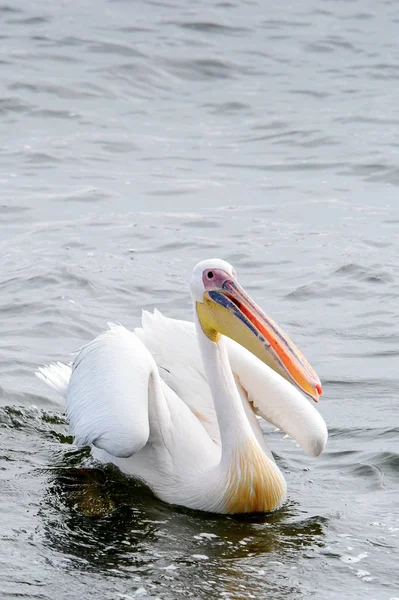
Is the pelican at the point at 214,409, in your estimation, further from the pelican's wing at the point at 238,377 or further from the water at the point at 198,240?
the water at the point at 198,240

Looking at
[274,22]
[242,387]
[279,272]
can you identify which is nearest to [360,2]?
[274,22]

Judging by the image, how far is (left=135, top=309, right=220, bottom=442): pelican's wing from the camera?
16.5 feet

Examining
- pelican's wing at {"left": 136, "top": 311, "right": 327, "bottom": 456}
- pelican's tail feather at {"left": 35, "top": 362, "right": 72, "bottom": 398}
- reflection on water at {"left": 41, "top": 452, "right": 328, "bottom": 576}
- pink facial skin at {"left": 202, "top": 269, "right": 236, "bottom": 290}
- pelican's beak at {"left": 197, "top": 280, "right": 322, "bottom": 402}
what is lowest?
reflection on water at {"left": 41, "top": 452, "right": 328, "bottom": 576}

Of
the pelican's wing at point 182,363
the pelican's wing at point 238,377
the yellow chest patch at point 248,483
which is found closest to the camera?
the yellow chest patch at point 248,483

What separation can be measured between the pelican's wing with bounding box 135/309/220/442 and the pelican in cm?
12

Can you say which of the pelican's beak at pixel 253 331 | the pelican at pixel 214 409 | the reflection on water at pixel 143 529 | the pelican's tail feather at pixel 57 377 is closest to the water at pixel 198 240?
the reflection on water at pixel 143 529

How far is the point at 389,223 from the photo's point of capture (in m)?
9.01

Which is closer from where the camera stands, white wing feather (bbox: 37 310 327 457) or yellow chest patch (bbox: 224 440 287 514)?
white wing feather (bbox: 37 310 327 457)

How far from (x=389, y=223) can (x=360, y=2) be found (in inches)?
416

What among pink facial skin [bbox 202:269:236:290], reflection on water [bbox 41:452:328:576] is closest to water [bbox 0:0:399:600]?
reflection on water [bbox 41:452:328:576]

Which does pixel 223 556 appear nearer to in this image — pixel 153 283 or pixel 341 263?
pixel 153 283

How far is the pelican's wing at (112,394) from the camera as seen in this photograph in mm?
4215

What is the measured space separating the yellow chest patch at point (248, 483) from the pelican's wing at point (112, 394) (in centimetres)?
47

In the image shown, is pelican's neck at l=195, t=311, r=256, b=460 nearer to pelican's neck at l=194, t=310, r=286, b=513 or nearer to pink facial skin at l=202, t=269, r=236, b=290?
pelican's neck at l=194, t=310, r=286, b=513
